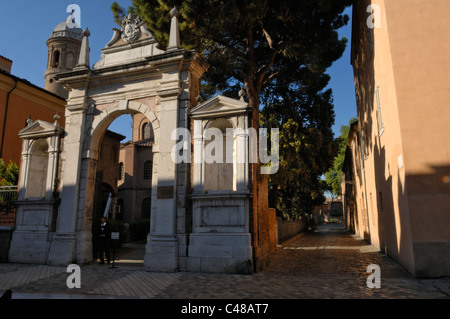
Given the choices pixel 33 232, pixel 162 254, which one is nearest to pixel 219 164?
pixel 162 254

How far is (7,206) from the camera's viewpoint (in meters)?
11.9

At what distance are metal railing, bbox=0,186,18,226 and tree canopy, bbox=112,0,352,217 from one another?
28.5ft

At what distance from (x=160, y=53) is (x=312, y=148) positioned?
9639 mm

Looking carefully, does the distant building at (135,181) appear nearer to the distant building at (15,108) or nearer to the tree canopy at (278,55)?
the distant building at (15,108)

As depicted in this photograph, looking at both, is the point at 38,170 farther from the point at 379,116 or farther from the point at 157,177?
the point at 379,116

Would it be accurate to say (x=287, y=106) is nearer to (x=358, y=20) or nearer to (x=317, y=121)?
(x=317, y=121)

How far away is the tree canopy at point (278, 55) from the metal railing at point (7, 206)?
342 inches

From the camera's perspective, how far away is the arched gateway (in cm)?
845

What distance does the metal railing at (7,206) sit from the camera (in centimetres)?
1141

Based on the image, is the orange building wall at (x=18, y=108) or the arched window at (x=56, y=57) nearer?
the orange building wall at (x=18, y=108)

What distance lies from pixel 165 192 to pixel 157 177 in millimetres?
556

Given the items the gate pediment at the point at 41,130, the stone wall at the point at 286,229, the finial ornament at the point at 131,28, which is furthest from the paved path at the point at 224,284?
the finial ornament at the point at 131,28
